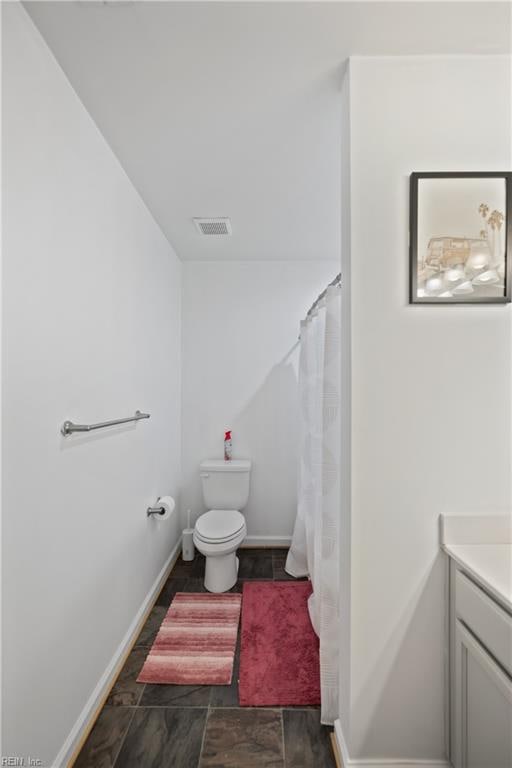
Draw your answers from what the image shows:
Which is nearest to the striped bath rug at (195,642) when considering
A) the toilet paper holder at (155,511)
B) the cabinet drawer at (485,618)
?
the toilet paper holder at (155,511)

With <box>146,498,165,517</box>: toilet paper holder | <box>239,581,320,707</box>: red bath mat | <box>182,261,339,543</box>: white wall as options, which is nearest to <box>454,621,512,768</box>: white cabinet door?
<box>239,581,320,707</box>: red bath mat

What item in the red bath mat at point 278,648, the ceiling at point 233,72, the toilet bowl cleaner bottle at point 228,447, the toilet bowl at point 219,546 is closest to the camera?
the ceiling at point 233,72

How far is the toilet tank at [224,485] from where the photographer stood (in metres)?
2.95

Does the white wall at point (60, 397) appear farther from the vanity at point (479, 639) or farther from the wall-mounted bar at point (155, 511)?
the vanity at point (479, 639)

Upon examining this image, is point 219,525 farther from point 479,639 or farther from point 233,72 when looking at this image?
point 233,72

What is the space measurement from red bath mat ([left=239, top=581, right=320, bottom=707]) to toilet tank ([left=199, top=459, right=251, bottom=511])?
1.97 ft

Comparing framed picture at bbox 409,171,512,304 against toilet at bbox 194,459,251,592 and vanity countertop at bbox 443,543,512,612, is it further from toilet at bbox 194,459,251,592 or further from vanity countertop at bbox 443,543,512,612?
toilet at bbox 194,459,251,592

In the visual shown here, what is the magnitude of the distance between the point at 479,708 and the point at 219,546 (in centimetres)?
153

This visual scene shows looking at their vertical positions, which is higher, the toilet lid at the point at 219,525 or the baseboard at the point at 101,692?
the toilet lid at the point at 219,525

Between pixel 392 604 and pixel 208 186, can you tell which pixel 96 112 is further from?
pixel 392 604

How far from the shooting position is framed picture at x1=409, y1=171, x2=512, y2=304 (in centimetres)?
125

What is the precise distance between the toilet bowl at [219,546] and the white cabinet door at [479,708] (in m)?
1.43

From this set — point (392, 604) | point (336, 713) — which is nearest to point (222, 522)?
point (336, 713)

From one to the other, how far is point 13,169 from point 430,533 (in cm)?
167
